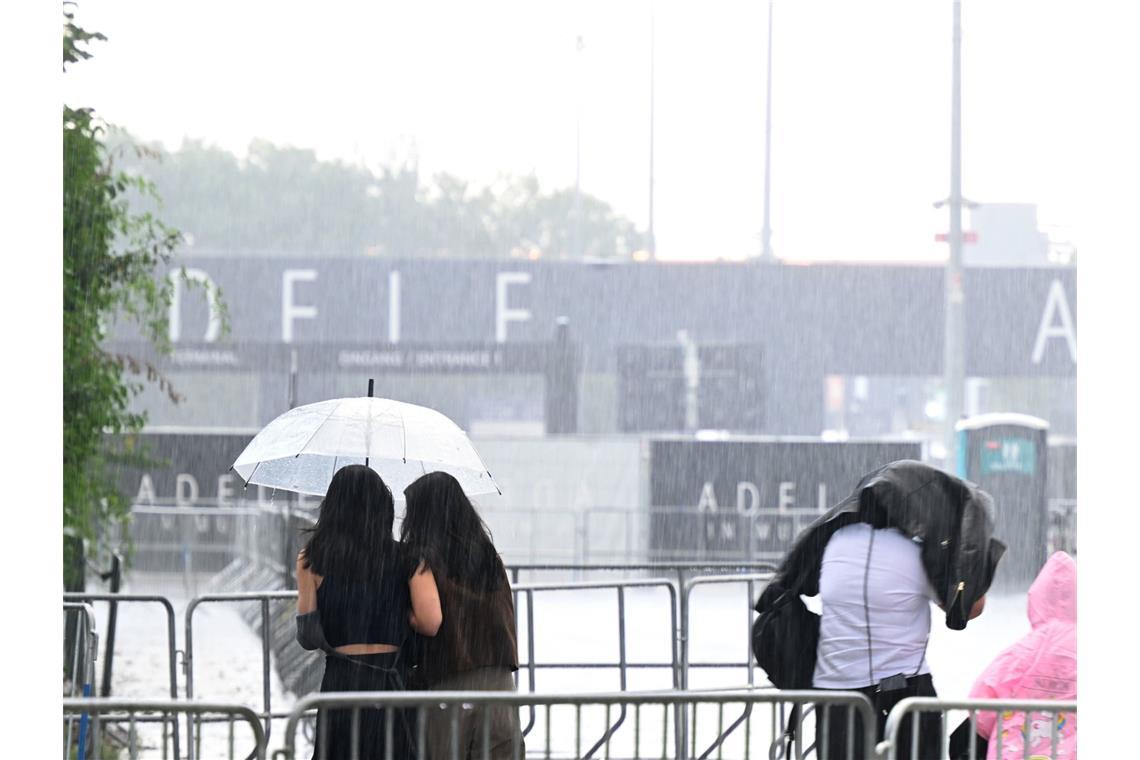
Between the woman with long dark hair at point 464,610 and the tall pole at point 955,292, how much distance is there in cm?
1689

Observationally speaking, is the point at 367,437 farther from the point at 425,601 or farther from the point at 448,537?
the point at 425,601

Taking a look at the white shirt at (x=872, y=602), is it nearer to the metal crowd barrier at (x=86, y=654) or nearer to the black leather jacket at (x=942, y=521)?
the black leather jacket at (x=942, y=521)

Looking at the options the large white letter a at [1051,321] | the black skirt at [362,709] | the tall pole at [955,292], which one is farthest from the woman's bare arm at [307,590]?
the large white letter a at [1051,321]

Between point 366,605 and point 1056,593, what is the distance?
238 centimetres

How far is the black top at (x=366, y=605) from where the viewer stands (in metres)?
5.21

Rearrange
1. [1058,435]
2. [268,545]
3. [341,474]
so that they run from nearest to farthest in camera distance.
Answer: [341,474]
[268,545]
[1058,435]

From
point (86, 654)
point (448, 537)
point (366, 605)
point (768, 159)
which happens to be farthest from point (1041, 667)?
point (768, 159)

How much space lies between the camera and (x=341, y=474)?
5258mm

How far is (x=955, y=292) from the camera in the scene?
22219mm

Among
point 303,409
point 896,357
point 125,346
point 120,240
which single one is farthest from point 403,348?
point 303,409

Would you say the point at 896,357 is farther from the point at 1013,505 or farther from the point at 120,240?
the point at 120,240

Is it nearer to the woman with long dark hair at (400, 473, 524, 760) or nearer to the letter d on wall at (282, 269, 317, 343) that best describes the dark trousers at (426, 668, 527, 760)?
the woman with long dark hair at (400, 473, 524, 760)
